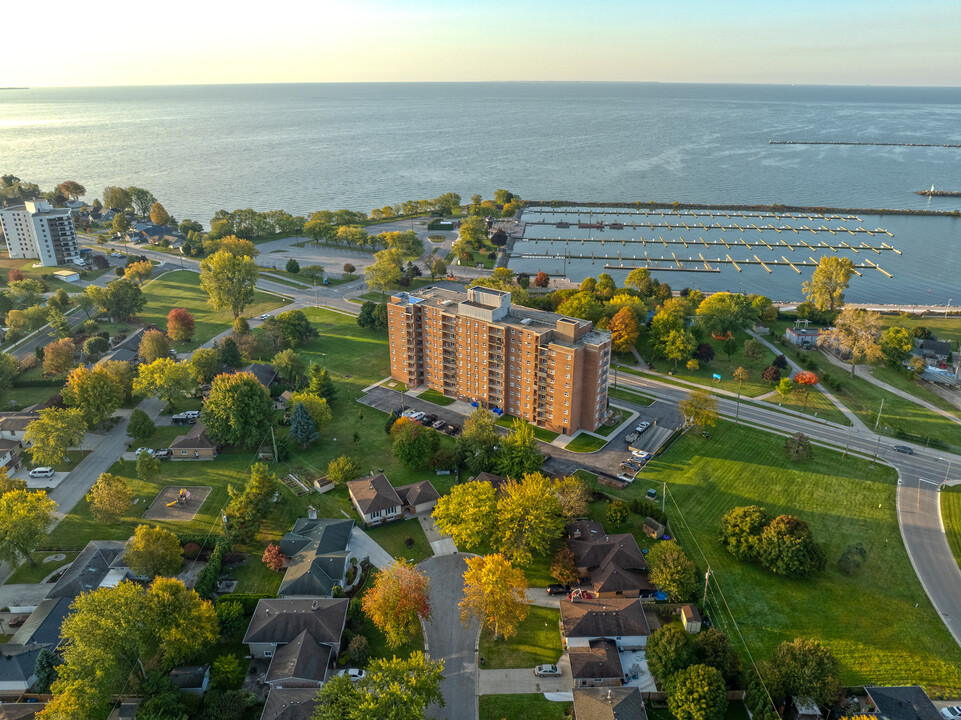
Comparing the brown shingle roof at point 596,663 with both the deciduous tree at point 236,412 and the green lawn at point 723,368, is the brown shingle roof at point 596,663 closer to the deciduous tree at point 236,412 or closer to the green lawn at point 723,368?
the deciduous tree at point 236,412

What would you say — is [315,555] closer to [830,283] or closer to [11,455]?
[11,455]

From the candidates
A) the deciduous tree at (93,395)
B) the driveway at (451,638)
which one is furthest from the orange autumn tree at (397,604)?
the deciduous tree at (93,395)

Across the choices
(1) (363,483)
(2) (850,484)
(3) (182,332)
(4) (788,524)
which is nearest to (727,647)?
(4) (788,524)

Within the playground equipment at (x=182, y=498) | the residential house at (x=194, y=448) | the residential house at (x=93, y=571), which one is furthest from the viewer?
the residential house at (x=194, y=448)

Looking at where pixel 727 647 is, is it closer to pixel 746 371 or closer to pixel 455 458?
pixel 455 458

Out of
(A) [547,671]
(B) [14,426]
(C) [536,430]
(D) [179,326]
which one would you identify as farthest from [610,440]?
(B) [14,426]

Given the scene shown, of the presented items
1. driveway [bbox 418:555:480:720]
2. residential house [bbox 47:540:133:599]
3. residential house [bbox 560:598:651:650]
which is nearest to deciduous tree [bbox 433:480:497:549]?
driveway [bbox 418:555:480:720]

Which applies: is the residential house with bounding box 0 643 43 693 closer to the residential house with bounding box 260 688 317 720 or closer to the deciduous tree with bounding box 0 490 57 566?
the deciduous tree with bounding box 0 490 57 566

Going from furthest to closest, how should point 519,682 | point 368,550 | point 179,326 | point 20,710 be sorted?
point 179,326
point 368,550
point 519,682
point 20,710
